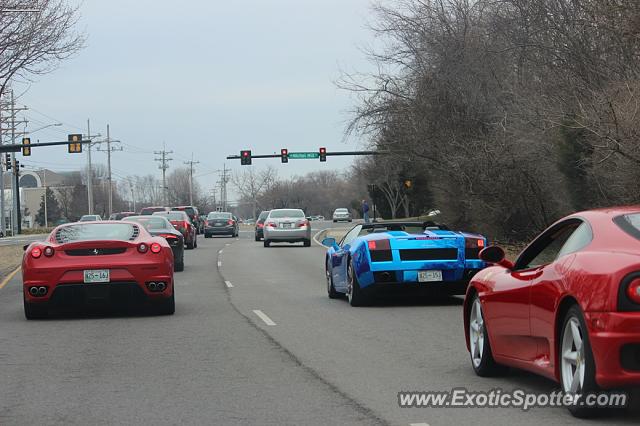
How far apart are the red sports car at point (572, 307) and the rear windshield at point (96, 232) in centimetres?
685

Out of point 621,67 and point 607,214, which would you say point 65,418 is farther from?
point 621,67

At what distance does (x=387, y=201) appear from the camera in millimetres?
81125

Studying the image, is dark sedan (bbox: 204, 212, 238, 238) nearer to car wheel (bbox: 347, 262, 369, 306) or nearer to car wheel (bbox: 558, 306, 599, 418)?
car wheel (bbox: 347, 262, 369, 306)

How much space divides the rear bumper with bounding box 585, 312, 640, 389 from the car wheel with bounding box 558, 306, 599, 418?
0.11m

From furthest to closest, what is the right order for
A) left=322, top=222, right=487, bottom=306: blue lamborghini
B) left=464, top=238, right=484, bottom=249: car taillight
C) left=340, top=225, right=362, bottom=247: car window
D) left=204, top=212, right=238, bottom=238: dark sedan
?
left=204, top=212, right=238, bottom=238: dark sedan → left=340, top=225, right=362, bottom=247: car window → left=464, top=238, right=484, bottom=249: car taillight → left=322, top=222, right=487, bottom=306: blue lamborghini

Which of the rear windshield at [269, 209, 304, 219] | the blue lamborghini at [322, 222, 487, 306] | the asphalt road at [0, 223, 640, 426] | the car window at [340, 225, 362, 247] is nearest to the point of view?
the asphalt road at [0, 223, 640, 426]

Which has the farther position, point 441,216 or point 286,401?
point 441,216

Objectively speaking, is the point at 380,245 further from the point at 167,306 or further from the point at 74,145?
the point at 74,145

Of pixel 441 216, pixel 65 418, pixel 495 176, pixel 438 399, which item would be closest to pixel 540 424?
pixel 438 399

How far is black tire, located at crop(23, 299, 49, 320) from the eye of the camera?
13.8 metres

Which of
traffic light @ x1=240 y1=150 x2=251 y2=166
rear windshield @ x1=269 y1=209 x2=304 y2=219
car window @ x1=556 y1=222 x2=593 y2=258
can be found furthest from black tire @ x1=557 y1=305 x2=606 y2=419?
traffic light @ x1=240 y1=150 x2=251 y2=166

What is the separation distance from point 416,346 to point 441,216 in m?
26.1

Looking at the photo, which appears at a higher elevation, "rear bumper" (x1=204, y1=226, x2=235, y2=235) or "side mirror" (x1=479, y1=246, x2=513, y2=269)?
"side mirror" (x1=479, y1=246, x2=513, y2=269)

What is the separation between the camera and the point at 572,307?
6.53m
